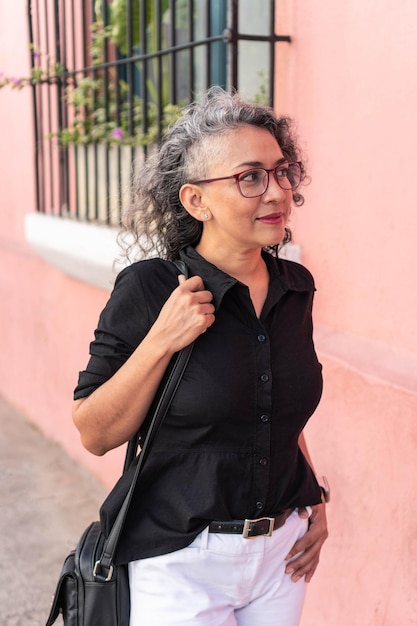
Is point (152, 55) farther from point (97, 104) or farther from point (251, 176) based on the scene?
point (251, 176)

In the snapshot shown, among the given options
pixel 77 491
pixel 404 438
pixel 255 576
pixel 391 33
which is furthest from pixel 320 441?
pixel 77 491

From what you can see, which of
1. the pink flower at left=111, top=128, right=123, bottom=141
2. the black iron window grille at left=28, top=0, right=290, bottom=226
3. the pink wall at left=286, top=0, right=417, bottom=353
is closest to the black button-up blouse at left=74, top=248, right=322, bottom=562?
A: the pink wall at left=286, top=0, right=417, bottom=353

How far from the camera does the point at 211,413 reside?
1762mm

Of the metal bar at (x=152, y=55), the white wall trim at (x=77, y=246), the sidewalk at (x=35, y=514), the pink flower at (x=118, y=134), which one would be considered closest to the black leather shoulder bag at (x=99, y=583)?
the metal bar at (x=152, y=55)

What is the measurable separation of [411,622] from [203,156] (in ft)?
4.93

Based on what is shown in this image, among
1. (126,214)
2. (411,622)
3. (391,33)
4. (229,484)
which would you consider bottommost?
(411,622)

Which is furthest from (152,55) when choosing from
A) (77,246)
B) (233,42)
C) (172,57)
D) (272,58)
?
(77,246)

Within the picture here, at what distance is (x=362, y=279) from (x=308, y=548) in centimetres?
105

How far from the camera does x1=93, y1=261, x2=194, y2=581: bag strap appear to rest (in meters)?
1.76

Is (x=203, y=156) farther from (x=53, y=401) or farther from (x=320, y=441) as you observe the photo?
(x=53, y=401)

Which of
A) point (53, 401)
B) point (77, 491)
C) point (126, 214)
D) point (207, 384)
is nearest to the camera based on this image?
point (207, 384)

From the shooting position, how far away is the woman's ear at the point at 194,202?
1.88m

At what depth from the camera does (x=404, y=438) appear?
8.23 ft

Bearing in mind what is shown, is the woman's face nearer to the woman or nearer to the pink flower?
the woman
